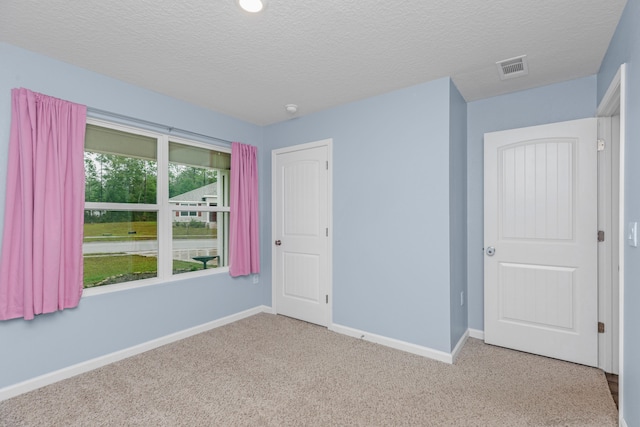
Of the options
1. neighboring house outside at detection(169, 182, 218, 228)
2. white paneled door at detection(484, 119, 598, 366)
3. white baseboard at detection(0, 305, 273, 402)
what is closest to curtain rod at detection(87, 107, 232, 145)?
neighboring house outside at detection(169, 182, 218, 228)

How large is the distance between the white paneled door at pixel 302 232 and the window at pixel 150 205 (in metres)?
0.66

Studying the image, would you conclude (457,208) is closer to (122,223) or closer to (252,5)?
(252,5)

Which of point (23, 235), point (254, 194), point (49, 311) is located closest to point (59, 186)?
point (23, 235)

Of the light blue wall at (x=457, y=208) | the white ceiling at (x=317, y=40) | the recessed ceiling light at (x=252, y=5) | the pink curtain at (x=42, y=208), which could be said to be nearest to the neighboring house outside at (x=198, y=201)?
the pink curtain at (x=42, y=208)

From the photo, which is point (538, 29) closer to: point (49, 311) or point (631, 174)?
point (631, 174)

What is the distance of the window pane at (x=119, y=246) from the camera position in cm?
264

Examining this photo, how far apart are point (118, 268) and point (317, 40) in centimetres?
259

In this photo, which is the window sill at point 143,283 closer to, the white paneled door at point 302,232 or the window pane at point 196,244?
the window pane at point 196,244

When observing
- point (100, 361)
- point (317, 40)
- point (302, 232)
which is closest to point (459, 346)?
point (302, 232)

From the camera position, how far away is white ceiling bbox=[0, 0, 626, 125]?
1796 mm

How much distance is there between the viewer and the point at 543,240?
2.74 metres

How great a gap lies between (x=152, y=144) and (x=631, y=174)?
3659 mm

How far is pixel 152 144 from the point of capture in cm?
307

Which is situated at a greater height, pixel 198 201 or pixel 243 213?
pixel 198 201
